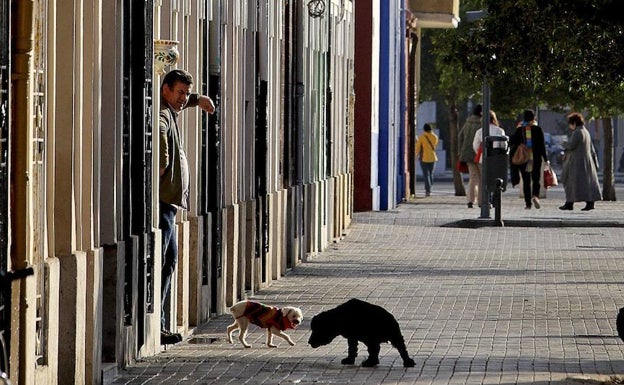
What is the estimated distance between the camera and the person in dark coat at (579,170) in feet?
122

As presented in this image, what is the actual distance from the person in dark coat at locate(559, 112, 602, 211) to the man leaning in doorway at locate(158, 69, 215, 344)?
23.8 meters

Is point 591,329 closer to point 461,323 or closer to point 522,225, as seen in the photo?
point 461,323

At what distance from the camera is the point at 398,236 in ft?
95.2

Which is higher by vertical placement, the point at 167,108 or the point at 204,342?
the point at 167,108

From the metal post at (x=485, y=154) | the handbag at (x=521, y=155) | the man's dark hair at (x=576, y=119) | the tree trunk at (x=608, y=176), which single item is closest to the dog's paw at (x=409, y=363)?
the metal post at (x=485, y=154)

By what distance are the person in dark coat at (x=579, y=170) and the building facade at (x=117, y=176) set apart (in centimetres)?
1689

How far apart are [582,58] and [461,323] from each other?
10945 millimetres

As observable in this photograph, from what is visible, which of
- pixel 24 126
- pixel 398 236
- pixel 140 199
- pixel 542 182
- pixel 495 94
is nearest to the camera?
pixel 24 126

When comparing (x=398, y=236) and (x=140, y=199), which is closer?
(x=140, y=199)

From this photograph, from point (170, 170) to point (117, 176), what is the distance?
168 cm

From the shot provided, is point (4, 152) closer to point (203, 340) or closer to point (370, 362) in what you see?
point (370, 362)

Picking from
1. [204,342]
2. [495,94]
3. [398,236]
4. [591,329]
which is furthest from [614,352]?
[495,94]

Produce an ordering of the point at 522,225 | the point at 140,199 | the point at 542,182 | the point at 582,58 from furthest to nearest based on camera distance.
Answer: the point at 542,182
the point at 522,225
the point at 582,58
the point at 140,199

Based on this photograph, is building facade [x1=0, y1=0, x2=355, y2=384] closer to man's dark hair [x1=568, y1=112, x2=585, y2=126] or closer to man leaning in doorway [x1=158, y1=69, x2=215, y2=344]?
man leaning in doorway [x1=158, y1=69, x2=215, y2=344]
